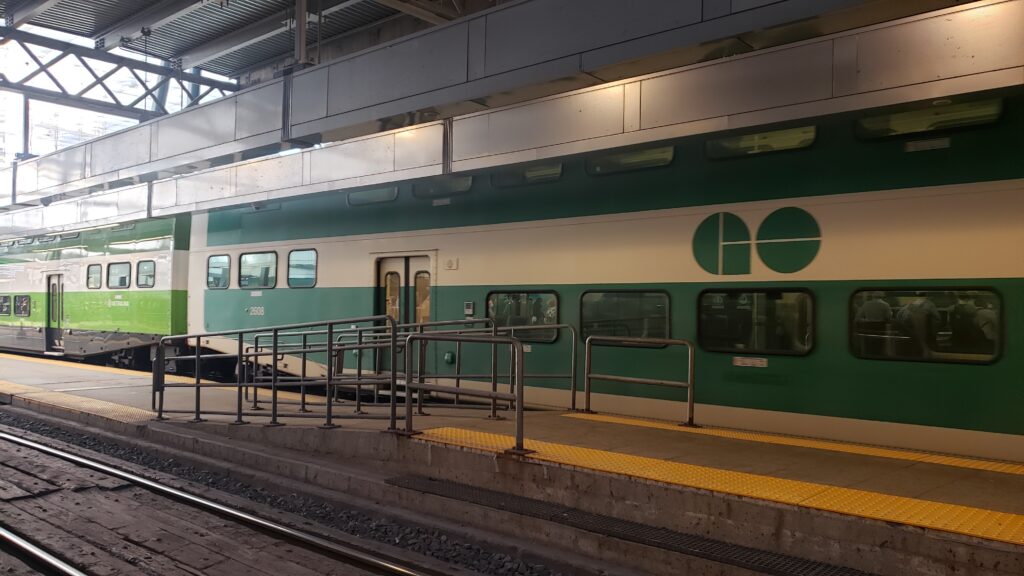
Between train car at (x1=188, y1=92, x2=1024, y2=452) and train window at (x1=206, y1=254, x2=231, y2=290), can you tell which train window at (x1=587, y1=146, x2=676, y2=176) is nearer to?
train car at (x1=188, y1=92, x2=1024, y2=452)

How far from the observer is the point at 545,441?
20.1ft

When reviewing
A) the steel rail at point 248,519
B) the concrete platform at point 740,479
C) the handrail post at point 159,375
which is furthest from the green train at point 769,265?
the steel rail at point 248,519

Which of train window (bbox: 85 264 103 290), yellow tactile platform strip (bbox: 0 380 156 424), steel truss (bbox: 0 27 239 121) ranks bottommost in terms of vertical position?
yellow tactile platform strip (bbox: 0 380 156 424)

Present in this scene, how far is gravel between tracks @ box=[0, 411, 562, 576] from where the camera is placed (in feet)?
16.0

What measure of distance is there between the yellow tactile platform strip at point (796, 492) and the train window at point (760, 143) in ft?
10.6

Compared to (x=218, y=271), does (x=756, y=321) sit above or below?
below

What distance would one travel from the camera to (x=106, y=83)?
17516mm

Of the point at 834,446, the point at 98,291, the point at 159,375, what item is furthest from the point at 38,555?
the point at 98,291

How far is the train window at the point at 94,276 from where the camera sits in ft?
53.8

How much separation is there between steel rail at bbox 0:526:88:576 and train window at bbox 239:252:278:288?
7105 mm

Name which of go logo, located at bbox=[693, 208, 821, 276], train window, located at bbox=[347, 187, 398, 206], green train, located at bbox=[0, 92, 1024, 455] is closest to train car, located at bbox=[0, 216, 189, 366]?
train window, located at bbox=[347, 187, 398, 206]

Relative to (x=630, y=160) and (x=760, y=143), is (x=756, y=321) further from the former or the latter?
(x=630, y=160)

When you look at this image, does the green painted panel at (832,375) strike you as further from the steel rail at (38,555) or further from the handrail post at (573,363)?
the steel rail at (38,555)

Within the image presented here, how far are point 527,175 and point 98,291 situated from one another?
12164 millimetres
